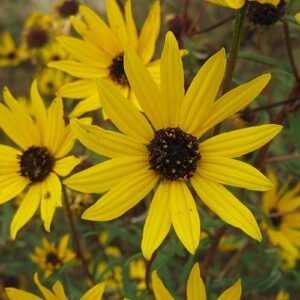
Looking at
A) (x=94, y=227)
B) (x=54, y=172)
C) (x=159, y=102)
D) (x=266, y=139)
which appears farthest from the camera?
(x=94, y=227)

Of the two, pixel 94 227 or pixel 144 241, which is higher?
pixel 94 227

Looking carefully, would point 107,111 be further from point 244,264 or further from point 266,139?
point 244,264

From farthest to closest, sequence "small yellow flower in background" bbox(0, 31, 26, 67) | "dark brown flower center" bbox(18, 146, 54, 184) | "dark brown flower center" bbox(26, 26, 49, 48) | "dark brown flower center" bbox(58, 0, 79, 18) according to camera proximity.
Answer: "small yellow flower in background" bbox(0, 31, 26, 67), "dark brown flower center" bbox(26, 26, 49, 48), "dark brown flower center" bbox(58, 0, 79, 18), "dark brown flower center" bbox(18, 146, 54, 184)

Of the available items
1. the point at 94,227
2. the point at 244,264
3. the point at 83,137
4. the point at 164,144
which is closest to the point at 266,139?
the point at 164,144

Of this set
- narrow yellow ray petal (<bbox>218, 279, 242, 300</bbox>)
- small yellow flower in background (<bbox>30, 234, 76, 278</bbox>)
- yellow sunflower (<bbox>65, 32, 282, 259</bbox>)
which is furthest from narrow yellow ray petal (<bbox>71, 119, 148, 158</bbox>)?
small yellow flower in background (<bbox>30, 234, 76, 278</bbox>)

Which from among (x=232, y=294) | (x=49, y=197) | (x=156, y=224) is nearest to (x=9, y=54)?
(x=49, y=197)

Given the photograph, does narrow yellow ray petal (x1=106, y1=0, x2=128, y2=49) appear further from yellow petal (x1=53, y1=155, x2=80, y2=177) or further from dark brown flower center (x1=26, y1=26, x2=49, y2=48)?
dark brown flower center (x1=26, y1=26, x2=49, y2=48)
